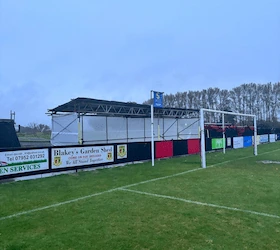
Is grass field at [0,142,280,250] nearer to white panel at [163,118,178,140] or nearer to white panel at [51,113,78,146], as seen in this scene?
white panel at [51,113,78,146]

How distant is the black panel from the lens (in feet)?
56.7

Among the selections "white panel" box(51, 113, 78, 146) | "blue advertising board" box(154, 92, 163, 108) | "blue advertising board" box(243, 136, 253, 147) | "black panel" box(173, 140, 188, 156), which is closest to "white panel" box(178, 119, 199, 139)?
"blue advertising board" box(243, 136, 253, 147)

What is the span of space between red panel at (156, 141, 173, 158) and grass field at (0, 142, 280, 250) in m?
6.37

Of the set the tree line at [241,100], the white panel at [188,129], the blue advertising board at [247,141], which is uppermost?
the tree line at [241,100]

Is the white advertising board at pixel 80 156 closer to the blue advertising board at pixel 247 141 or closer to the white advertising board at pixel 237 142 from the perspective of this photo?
the white advertising board at pixel 237 142

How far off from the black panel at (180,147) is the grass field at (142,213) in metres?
7.71

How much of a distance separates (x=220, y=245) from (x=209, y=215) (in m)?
1.45

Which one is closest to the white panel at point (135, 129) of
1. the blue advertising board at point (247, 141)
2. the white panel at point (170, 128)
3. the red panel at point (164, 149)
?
the white panel at point (170, 128)

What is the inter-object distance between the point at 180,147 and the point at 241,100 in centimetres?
3778

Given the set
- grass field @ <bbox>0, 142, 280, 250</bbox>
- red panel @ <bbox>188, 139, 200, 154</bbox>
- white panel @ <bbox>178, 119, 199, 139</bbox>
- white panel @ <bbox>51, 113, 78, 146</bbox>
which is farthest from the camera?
white panel @ <bbox>178, 119, 199, 139</bbox>

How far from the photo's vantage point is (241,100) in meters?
50.8

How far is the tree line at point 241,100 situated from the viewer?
49031 millimetres

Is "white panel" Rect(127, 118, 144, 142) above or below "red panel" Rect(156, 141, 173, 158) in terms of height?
above

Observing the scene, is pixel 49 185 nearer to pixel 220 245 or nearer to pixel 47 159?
pixel 47 159
